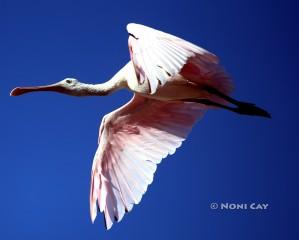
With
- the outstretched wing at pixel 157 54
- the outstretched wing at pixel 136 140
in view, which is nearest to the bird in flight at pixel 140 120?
the outstretched wing at pixel 136 140

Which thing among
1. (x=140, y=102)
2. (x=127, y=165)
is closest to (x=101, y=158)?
(x=127, y=165)

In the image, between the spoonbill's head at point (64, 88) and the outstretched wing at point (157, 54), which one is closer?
the outstretched wing at point (157, 54)

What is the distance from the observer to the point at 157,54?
9.12 feet

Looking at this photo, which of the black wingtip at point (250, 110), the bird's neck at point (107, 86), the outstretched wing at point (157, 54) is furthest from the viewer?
the black wingtip at point (250, 110)

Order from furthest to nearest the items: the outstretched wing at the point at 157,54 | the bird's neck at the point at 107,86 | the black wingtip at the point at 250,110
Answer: the black wingtip at the point at 250,110
the bird's neck at the point at 107,86
the outstretched wing at the point at 157,54

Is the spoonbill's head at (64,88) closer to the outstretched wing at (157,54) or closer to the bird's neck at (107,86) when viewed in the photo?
the bird's neck at (107,86)

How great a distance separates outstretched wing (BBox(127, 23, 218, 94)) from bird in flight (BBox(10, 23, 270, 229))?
0.11 meters

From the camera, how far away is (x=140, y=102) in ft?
14.0

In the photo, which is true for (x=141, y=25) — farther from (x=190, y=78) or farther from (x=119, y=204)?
(x=119, y=204)

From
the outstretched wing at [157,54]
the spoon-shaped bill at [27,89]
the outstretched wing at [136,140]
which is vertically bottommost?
the outstretched wing at [136,140]

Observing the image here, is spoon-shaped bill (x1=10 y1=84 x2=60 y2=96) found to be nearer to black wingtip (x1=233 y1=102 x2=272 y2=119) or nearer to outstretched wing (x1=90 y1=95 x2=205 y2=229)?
outstretched wing (x1=90 y1=95 x2=205 y2=229)

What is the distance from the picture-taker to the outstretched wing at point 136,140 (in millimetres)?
4043

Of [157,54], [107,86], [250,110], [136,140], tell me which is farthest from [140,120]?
[157,54]

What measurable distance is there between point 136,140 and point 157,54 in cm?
159
